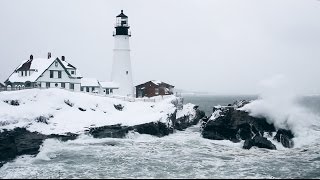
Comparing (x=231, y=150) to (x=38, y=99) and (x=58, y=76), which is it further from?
(x=58, y=76)

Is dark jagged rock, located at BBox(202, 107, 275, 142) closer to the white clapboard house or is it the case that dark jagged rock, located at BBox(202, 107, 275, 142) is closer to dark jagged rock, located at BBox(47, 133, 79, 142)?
dark jagged rock, located at BBox(47, 133, 79, 142)

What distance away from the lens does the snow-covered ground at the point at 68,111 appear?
33875 millimetres

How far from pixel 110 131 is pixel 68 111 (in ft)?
19.7

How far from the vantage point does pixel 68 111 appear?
39062 millimetres

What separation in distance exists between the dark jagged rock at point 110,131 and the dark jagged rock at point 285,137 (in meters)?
12.7

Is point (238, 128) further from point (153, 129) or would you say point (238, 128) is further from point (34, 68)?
point (34, 68)

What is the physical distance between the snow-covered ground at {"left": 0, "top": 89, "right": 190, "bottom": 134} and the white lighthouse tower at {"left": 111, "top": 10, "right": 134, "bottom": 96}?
12722 mm

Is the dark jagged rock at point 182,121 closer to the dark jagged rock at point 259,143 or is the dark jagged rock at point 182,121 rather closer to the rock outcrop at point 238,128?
Answer: the rock outcrop at point 238,128

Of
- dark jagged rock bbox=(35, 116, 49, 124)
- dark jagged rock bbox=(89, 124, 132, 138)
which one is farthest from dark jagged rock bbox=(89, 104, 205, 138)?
A: dark jagged rock bbox=(35, 116, 49, 124)

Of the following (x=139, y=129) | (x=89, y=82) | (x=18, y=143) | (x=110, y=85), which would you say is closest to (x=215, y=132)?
(x=139, y=129)

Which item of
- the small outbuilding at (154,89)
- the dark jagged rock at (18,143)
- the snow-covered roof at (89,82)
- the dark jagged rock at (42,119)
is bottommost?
the dark jagged rock at (18,143)

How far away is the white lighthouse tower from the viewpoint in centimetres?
5794

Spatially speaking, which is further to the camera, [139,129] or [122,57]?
[122,57]

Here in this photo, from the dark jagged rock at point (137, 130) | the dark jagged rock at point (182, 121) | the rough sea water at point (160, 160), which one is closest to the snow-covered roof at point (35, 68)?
the dark jagged rock at point (182, 121)
